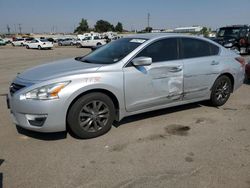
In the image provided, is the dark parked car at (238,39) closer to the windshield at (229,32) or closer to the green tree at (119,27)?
the windshield at (229,32)

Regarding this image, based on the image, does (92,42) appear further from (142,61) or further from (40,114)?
(40,114)

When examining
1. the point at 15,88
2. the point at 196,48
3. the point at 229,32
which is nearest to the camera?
the point at 15,88

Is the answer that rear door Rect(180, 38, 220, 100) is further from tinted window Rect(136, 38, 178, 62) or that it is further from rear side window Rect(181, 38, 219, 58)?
tinted window Rect(136, 38, 178, 62)

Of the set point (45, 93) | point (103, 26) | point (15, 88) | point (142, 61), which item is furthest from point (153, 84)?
point (103, 26)

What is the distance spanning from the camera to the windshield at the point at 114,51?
4.40 metres

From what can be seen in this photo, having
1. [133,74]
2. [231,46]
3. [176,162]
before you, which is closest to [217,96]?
[133,74]

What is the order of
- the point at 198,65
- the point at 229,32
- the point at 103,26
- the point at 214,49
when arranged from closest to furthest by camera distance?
the point at 198,65, the point at 214,49, the point at 229,32, the point at 103,26

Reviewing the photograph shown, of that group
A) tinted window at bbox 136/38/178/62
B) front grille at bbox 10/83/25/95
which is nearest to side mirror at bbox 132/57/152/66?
tinted window at bbox 136/38/178/62

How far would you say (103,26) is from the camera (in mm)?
119875

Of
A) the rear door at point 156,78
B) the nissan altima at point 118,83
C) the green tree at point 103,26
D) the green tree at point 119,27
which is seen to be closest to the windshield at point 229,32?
the nissan altima at point 118,83

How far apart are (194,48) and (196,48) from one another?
0.05 m

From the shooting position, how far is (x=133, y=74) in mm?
4227

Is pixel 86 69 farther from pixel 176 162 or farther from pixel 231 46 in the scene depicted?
pixel 231 46

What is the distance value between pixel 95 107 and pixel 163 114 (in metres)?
1.68
